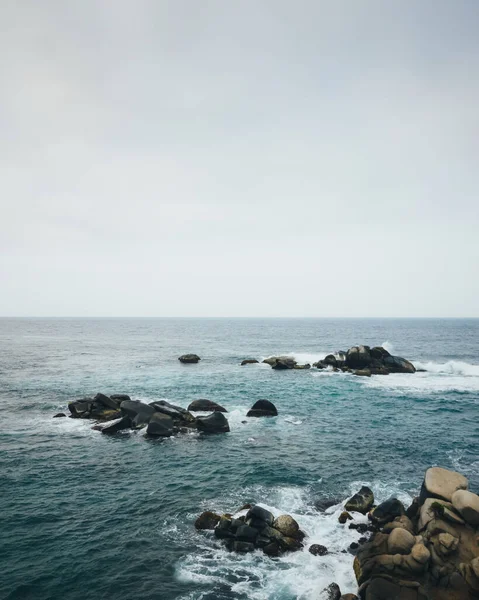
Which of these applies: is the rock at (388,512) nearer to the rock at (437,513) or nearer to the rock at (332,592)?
the rock at (437,513)

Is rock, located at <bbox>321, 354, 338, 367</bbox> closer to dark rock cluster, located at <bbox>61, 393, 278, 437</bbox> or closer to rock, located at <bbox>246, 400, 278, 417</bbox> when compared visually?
rock, located at <bbox>246, 400, 278, 417</bbox>

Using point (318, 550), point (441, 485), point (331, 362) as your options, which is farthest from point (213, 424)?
point (331, 362)

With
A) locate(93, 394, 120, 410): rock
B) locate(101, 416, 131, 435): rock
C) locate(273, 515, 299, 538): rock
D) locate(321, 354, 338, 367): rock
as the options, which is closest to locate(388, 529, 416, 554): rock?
locate(273, 515, 299, 538): rock

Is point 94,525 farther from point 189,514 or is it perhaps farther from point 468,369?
point 468,369

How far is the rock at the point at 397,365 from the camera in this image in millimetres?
75006

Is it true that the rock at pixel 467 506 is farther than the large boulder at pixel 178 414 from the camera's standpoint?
No

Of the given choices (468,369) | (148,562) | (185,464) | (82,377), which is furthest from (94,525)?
(468,369)

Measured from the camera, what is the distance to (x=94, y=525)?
22938 mm

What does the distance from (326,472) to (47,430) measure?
1135 inches

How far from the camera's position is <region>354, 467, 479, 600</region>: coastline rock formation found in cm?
1664

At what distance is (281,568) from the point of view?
1962cm

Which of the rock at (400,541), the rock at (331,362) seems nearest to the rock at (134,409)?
the rock at (400,541)

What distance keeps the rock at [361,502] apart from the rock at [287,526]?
4.71 meters

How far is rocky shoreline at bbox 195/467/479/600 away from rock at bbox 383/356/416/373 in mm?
54874
